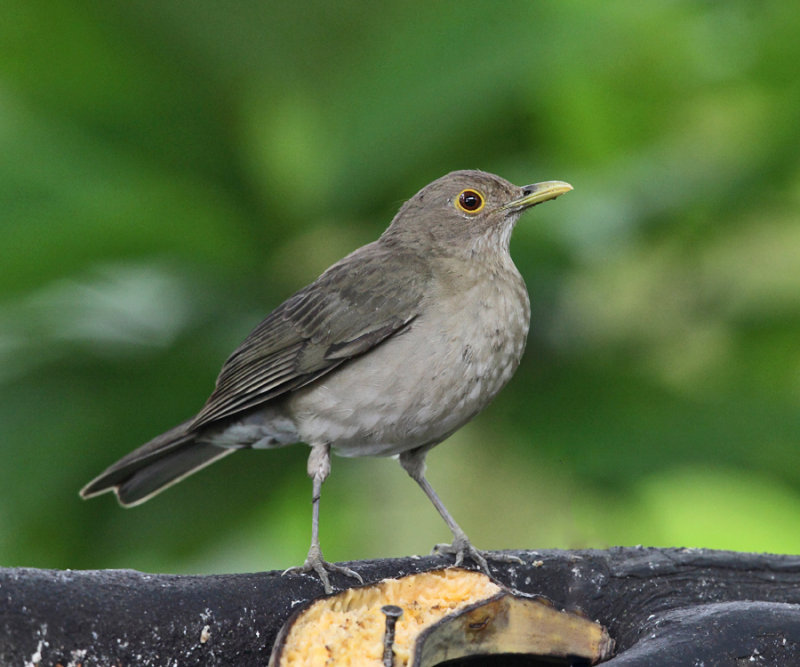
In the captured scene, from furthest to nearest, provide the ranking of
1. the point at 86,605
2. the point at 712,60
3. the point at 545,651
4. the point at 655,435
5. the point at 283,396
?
the point at 712,60 < the point at 655,435 < the point at 283,396 < the point at 545,651 < the point at 86,605

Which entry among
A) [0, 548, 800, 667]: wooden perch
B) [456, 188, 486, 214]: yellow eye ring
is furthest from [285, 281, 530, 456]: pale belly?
[0, 548, 800, 667]: wooden perch

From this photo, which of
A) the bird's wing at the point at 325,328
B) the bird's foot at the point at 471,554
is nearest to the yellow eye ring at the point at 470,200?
the bird's wing at the point at 325,328

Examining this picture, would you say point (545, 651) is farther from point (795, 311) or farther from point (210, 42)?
point (210, 42)

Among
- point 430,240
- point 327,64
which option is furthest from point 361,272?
point 327,64

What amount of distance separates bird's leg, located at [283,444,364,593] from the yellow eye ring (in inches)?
42.3

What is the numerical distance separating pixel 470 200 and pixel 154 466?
1.57 meters

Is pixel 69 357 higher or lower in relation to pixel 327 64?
lower

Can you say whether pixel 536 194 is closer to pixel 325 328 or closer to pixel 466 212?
pixel 466 212

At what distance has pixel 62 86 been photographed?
17.1 feet

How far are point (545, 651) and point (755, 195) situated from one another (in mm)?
2872

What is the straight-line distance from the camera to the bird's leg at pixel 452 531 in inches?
146

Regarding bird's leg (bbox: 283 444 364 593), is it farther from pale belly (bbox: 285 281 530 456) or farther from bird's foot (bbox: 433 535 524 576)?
bird's foot (bbox: 433 535 524 576)

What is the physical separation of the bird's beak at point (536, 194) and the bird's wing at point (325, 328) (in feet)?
1.50

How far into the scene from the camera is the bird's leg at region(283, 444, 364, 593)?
3.37 meters
